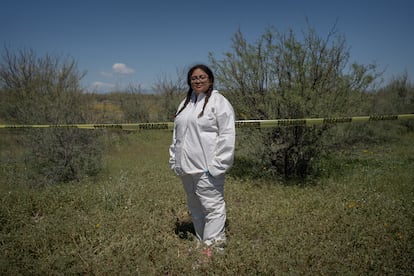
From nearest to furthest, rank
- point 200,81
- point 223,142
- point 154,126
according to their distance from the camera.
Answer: point 223,142
point 200,81
point 154,126

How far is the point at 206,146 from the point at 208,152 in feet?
0.20

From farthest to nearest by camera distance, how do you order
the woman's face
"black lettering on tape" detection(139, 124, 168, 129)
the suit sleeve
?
"black lettering on tape" detection(139, 124, 168, 129) < the woman's face < the suit sleeve

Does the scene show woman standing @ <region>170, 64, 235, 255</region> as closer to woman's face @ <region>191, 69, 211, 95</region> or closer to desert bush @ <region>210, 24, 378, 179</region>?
woman's face @ <region>191, 69, 211, 95</region>

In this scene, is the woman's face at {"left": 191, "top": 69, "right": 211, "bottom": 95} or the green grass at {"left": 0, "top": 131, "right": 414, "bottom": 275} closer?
the green grass at {"left": 0, "top": 131, "right": 414, "bottom": 275}

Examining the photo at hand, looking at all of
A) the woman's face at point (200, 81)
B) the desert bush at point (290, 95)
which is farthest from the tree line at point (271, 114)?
the woman's face at point (200, 81)

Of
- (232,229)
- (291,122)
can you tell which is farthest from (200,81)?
(291,122)

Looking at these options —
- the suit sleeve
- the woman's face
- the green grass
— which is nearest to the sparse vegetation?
the green grass

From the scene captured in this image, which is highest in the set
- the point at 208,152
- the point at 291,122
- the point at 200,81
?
the point at 200,81

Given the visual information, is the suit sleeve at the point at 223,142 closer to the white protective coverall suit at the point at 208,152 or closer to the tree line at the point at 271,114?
the white protective coverall suit at the point at 208,152

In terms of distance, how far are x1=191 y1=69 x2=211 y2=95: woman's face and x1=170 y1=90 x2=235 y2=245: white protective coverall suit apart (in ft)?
0.21

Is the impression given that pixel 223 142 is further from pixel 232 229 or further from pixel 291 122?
pixel 291 122

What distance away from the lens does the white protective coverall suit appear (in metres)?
2.55

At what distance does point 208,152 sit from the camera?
2586mm

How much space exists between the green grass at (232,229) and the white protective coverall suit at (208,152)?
1.39ft
